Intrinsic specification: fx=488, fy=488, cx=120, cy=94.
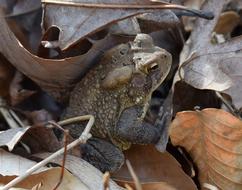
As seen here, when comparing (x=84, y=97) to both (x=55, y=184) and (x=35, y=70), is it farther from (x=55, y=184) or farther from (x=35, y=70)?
(x=55, y=184)

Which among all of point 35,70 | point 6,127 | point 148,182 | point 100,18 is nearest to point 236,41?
point 100,18

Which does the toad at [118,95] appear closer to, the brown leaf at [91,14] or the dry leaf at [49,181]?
the brown leaf at [91,14]

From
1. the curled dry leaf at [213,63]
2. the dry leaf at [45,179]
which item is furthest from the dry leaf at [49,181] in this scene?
the curled dry leaf at [213,63]

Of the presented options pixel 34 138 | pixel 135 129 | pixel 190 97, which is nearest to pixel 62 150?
→ pixel 34 138

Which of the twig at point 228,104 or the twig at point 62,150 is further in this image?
the twig at point 228,104

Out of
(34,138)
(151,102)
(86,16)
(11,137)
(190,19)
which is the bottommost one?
(151,102)

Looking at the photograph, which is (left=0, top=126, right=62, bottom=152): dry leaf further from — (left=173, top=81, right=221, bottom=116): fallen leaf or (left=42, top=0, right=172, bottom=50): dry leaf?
(left=173, top=81, right=221, bottom=116): fallen leaf

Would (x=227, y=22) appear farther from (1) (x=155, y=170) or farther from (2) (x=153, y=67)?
(1) (x=155, y=170)

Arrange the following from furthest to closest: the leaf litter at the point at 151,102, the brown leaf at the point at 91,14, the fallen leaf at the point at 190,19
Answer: the fallen leaf at the point at 190,19 < the brown leaf at the point at 91,14 < the leaf litter at the point at 151,102
